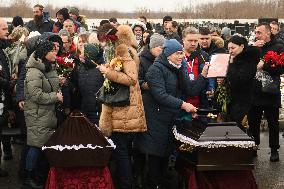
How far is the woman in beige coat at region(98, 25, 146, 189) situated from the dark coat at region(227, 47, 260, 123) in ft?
4.07

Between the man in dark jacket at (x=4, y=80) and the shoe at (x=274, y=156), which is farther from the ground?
the man in dark jacket at (x=4, y=80)

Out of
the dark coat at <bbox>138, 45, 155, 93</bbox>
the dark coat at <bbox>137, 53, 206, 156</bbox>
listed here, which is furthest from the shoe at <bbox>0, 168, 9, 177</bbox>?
the dark coat at <bbox>138, 45, 155, 93</bbox>

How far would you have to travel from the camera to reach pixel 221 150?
5.98 m

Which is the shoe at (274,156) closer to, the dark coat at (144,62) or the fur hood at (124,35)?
the dark coat at (144,62)

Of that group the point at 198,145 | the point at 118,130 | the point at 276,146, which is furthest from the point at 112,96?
the point at 276,146

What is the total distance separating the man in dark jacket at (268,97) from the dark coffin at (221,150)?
1.77 meters

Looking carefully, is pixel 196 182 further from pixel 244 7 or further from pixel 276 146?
pixel 244 7

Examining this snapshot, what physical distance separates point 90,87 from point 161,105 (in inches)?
38.8

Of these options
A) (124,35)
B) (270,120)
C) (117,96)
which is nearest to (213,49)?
(270,120)

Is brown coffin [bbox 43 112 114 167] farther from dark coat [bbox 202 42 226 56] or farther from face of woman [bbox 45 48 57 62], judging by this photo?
dark coat [bbox 202 42 226 56]

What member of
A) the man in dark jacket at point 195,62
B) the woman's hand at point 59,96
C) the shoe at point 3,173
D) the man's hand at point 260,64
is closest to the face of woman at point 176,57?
the man in dark jacket at point 195,62

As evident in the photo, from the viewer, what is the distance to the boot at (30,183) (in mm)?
6727

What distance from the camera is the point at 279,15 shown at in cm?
5141

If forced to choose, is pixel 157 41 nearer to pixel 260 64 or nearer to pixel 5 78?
pixel 260 64
